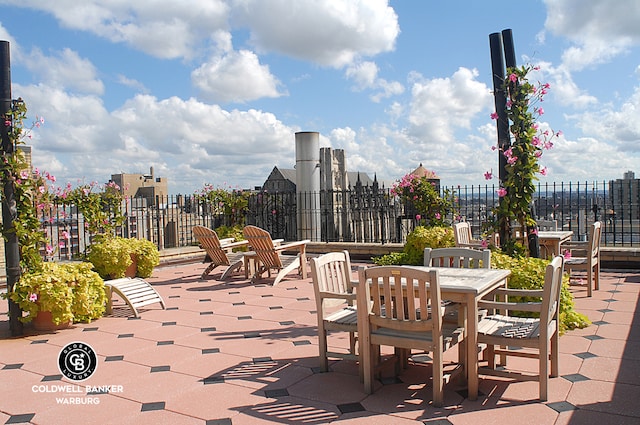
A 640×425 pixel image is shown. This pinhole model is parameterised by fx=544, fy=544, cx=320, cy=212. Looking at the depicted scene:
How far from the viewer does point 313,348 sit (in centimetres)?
488

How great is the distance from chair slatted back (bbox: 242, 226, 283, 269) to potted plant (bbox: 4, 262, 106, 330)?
9.59 ft

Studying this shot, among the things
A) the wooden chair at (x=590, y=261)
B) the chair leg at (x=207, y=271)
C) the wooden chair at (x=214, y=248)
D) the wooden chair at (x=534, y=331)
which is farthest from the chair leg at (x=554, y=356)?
the chair leg at (x=207, y=271)

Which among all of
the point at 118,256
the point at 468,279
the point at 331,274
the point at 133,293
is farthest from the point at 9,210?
the point at 468,279

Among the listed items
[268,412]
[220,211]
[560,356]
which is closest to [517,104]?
[560,356]

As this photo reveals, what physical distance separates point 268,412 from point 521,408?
157 cm

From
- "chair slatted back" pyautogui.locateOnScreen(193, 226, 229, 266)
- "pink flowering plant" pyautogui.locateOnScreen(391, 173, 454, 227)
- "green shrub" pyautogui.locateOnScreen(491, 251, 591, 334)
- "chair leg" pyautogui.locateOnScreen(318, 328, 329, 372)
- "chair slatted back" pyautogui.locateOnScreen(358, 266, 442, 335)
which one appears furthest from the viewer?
"pink flowering plant" pyautogui.locateOnScreen(391, 173, 454, 227)

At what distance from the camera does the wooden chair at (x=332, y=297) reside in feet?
13.3

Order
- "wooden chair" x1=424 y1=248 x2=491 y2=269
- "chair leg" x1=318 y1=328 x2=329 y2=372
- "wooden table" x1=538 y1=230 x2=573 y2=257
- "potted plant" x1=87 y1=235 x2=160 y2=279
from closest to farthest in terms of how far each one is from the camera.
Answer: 1. "chair leg" x1=318 y1=328 x2=329 y2=372
2. "wooden chair" x1=424 y1=248 x2=491 y2=269
3. "wooden table" x1=538 y1=230 x2=573 y2=257
4. "potted plant" x1=87 y1=235 x2=160 y2=279

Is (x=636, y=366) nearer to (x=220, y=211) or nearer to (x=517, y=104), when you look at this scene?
(x=517, y=104)

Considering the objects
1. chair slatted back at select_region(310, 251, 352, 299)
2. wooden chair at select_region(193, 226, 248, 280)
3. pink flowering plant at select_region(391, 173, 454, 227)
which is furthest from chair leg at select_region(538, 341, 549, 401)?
pink flowering plant at select_region(391, 173, 454, 227)

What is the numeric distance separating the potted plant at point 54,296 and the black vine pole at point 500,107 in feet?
15.8

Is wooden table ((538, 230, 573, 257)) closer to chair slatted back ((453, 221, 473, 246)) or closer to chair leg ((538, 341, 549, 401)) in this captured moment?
chair slatted back ((453, 221, 473, 246))

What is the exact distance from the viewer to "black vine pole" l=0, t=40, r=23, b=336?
18.2 feet

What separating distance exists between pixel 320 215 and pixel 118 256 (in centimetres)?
592
